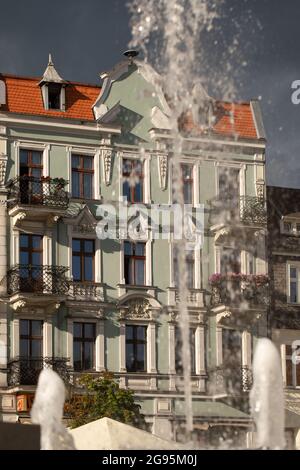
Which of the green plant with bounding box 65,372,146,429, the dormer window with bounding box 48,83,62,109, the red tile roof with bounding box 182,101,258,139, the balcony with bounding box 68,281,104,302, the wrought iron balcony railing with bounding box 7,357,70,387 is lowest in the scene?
the green plant with bounding box 65,372,146,429

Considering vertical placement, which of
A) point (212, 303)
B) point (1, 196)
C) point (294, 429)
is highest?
point (1, 196)

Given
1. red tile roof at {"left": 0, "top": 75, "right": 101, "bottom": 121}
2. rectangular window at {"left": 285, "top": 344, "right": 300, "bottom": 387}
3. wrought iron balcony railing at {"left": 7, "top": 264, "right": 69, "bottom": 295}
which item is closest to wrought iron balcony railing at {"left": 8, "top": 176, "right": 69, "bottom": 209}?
wrought iron balcony railing at {"left": 7, "top": 264, "right": 69, "bottom": 295}

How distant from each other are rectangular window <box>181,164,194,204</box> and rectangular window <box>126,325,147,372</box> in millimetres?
4195

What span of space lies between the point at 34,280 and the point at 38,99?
5.62 m

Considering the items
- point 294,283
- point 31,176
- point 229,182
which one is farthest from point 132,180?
point 294,283

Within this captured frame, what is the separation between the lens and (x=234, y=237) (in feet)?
149

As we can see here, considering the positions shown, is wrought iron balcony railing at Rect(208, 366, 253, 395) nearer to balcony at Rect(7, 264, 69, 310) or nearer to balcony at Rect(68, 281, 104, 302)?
balcony at Rect(68, 281, 104, 302)

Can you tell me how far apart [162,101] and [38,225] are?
5973 millimetres

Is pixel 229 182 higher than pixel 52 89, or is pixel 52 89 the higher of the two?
pixel 52 89

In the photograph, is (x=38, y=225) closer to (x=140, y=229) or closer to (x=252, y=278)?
(x=140, y=229)

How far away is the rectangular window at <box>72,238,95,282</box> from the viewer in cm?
4338

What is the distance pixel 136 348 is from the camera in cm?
4378

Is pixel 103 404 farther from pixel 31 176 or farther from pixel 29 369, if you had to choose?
pixel 31 176

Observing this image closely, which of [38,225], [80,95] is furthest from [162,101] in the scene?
[38,225]
